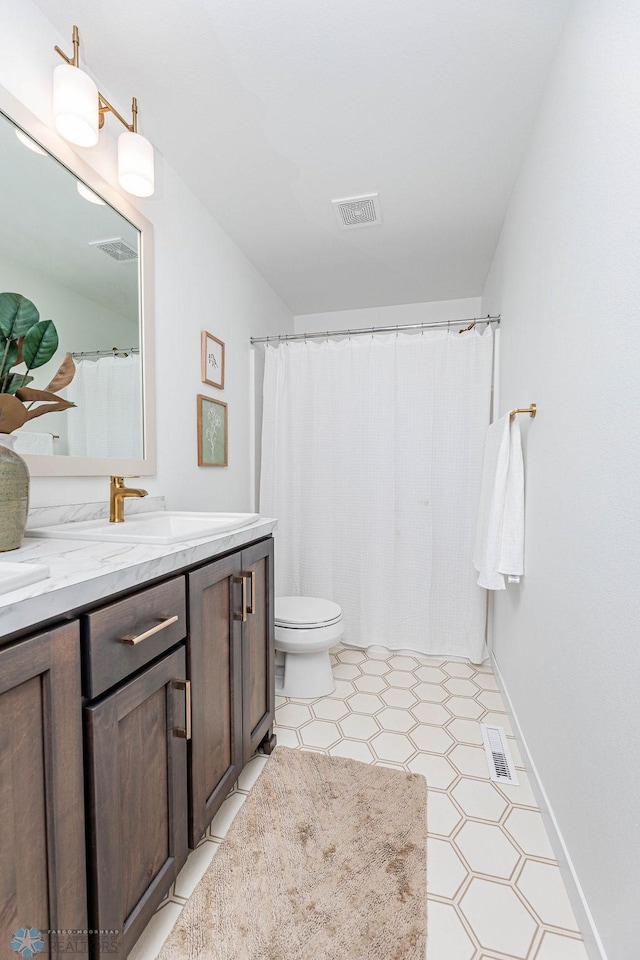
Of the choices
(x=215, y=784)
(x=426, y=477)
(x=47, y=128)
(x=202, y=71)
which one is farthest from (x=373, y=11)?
(x=215, y=784)

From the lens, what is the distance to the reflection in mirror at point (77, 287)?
1.21 meters

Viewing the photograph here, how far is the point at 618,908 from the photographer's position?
0.85m

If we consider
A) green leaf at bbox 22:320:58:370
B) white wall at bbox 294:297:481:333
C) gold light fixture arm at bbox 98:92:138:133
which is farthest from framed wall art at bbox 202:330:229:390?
white wall at bbox 294:297:481:333

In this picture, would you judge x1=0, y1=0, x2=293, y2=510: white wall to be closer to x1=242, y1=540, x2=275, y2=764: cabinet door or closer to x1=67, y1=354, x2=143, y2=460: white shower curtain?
x1=67, y1=354, x2=143, y2=460: white shower curtain

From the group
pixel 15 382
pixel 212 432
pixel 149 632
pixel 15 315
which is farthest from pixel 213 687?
pixel 212 432

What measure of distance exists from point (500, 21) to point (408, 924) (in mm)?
2350

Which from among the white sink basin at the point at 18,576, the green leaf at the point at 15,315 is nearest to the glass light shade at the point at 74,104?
the green leaf at the point at 15,315

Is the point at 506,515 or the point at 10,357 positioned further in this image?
the point at 506,515

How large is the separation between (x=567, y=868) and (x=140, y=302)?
2.15 meters

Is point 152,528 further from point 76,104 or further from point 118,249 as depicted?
point 76,104

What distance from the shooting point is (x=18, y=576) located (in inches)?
26.5

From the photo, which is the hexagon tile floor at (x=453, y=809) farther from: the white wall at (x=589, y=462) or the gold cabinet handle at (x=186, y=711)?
the gold cabinet handle at (x=186, y=711)

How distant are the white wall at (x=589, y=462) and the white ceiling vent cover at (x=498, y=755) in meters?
0.12

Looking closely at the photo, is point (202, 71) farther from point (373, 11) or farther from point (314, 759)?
point (314, 759)
